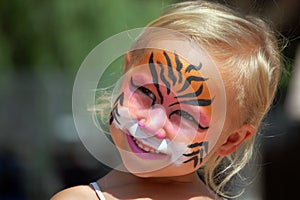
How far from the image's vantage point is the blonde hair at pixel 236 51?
95 cm

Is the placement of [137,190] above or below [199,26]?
below

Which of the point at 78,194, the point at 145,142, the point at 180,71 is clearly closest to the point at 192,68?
the point at 180,71

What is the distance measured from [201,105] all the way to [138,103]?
9cm

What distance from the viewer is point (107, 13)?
220cm

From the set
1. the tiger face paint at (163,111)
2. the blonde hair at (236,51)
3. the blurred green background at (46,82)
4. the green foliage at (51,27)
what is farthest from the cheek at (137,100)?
the green foliage at (51,27)

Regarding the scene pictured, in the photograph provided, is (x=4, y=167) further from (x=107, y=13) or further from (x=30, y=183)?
(x=107, y=13)

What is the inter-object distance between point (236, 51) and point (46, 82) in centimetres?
146

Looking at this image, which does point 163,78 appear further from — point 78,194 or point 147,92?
point 78,194

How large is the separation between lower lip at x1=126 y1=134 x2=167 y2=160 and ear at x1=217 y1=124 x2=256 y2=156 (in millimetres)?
124

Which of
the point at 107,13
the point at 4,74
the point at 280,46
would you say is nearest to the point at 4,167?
the point at 4,74

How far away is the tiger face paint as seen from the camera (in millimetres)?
895

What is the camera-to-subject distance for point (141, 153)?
0.91 meters

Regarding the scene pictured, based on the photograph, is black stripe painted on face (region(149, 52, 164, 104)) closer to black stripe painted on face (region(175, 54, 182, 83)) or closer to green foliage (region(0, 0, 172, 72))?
black stripe painted on face (region(175, 54, 182, 83))

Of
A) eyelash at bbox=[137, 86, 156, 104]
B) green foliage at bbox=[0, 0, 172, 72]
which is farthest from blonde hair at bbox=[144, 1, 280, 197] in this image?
green foliage at bbox=[0, 0, 172, 72]
